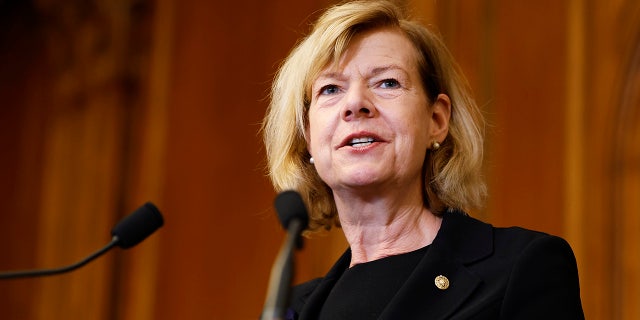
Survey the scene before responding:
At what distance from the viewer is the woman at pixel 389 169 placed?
205cm

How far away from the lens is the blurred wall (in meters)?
3.08

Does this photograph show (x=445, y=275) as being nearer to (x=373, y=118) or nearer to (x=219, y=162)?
(x=373, y=118)

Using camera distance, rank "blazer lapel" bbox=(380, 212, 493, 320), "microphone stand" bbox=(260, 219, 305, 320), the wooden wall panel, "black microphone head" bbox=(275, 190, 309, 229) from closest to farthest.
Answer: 1. "microphone stand" bbox=(260, 219, 305, 320)
2. "black microphone head" bbox=(275, 190, 309, 229)
3. "blazer lapel" bbox=(380, 212, 493, 320)
4. the wooden wall panel

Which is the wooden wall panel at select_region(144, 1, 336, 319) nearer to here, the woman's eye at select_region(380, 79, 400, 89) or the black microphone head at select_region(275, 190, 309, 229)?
the woman's eye at select_region(380, 79, 400, 89)

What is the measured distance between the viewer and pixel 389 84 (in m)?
2.31

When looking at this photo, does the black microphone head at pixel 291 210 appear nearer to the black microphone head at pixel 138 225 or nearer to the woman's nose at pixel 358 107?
the black microphone head at pixel 138 225

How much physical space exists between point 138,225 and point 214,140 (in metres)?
2.51

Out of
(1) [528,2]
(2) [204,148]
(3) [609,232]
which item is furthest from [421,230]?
(2) [204,148]

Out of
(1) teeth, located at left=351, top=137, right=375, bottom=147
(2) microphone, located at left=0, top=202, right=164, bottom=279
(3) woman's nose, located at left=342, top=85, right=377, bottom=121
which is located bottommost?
(2) microphone, located at left=0, top=202, right=164, bottom=279

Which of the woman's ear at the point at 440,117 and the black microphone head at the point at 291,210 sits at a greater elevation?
the woman's ear at the point at 440,117

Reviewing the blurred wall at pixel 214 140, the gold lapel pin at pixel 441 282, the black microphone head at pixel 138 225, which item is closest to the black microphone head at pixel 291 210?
the black microphone head at pixel 138 225

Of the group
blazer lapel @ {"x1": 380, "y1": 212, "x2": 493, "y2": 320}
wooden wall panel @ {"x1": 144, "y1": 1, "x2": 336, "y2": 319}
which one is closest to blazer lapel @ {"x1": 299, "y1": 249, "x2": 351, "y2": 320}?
blazer lapel @ {"x1": 380, "y1": 212, "x2": 493, "y2": 320}

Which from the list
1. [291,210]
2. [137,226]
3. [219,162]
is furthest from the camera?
[219,162]

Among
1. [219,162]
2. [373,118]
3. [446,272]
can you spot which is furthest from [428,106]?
[219,162]
